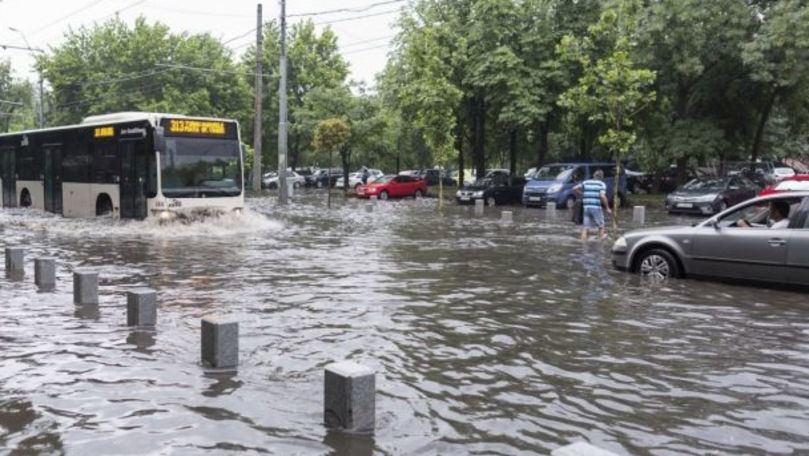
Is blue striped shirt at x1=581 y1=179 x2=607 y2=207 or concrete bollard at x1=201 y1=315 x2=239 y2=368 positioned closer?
concrete bollard at x1=201 y1=315 x2=239 y2=368

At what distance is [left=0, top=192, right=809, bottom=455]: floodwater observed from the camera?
493 centimetres

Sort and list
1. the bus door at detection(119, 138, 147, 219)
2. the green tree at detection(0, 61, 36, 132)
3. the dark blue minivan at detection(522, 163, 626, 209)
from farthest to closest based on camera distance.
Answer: the green tree at detection(0, 61, 36, 132) < the dark blue minivan at detection(522, 163, 626, 209) < the bus door at detection(119, 138, 147, 219)

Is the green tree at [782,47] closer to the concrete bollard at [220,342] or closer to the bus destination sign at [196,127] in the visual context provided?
the bus destination sign at [196,127]

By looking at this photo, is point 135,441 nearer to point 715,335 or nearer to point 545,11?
point 715,335

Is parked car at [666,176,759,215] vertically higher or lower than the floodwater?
higher

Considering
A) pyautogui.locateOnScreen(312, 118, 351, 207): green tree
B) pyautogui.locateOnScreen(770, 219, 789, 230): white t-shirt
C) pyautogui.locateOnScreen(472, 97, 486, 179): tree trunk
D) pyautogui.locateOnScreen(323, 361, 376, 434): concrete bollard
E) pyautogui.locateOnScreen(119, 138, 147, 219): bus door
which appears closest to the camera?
pyautogui.locateOnScreen(323, 361, 376, 434): concrete bollard

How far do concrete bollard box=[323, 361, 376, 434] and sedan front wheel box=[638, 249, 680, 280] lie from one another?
7.85 metres

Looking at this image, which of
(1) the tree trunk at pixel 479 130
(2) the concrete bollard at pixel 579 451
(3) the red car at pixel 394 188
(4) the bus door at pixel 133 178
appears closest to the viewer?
(2) the concrete bollard at pixel 579 451

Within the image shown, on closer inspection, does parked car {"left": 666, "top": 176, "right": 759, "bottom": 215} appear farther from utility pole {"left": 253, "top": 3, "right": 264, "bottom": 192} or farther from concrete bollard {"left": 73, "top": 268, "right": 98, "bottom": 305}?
concrete bollard {"left": 73, "top": 268, "right": 98, "bottom": 305}

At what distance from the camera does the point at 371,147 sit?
4659cm

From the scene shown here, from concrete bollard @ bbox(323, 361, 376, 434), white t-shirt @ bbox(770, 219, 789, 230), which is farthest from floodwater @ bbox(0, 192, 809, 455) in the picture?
white t-shirt @ bbox(770, 219, 789, 230)

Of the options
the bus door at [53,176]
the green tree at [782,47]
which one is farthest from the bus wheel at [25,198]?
the green tree at [782,47]

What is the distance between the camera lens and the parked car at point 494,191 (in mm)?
33719

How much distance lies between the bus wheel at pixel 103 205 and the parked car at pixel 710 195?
19.9 meters
